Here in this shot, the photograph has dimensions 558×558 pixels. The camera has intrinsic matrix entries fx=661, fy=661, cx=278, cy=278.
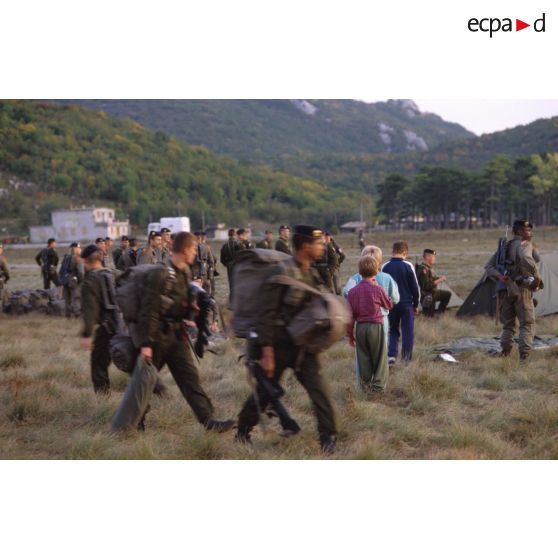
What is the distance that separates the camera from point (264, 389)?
5.11 m

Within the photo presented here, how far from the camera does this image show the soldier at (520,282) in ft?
27.9

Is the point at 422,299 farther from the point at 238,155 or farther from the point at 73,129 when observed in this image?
the point at 238,155

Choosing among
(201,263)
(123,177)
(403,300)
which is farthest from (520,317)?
(123,177)

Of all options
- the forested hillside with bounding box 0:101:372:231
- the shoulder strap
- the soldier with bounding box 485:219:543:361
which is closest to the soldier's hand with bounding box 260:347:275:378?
the shoulder strap

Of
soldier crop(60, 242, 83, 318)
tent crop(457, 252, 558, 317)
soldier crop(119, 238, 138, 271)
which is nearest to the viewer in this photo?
tent crop(457, 252, 558, 317)

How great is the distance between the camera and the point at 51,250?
16625mm

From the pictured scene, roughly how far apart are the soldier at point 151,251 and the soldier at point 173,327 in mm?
6467

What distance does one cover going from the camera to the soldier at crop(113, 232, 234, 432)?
17.6 feet

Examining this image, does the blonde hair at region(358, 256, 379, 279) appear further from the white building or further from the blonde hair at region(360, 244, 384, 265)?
the white building

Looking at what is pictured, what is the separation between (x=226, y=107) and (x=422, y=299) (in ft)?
619

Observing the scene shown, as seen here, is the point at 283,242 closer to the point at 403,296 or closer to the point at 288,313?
the point at 403,296

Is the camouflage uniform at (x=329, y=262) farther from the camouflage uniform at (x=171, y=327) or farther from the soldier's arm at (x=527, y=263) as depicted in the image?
the camouflage uniform at (x=171, y=327)

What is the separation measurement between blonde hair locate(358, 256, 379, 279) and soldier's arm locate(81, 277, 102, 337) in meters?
2.69

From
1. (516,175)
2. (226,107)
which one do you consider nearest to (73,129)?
(516,175)
